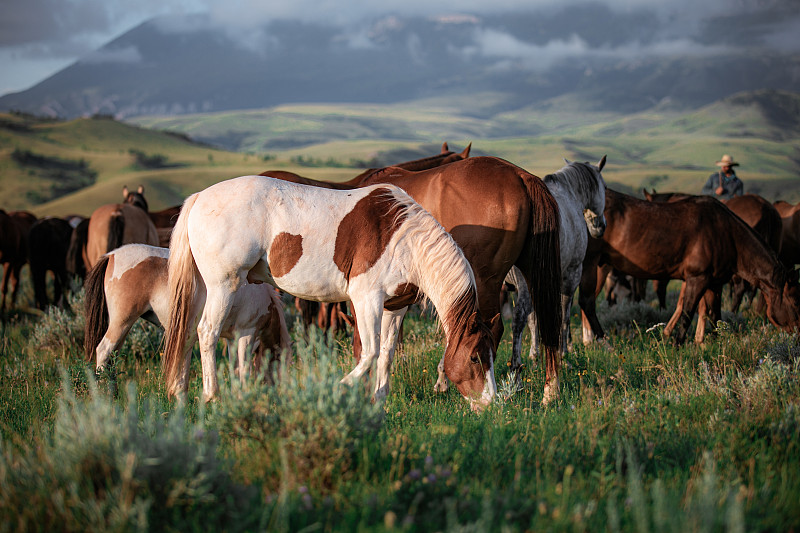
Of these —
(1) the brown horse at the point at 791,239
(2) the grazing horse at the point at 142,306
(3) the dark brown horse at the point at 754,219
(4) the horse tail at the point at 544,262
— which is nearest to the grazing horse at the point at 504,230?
(4) the horse tail at the point at 544,262

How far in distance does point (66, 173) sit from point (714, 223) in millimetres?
71447

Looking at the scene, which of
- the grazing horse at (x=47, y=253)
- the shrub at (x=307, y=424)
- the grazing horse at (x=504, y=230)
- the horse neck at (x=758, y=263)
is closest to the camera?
the shrub at (x=307, y=424)

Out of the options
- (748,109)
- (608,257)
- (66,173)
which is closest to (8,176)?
(66,173)

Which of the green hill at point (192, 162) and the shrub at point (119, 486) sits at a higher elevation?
the green hill at point (192, 162)

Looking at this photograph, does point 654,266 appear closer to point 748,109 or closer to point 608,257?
point 608,257

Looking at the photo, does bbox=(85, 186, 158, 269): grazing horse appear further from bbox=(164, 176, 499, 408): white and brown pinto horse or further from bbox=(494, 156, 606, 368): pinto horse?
bbox=(494, 156, 606, 368): pinto horse

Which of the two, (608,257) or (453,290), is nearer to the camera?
(453,290)

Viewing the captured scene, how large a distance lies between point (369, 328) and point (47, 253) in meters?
11.0

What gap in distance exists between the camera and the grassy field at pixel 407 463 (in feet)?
8.31

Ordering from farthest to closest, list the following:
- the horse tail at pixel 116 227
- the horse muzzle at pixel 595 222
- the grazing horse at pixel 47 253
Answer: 1. the grazing horse at pixel 47 253
2. the horse tail at pixel 116 227
3. the horse muzzle at pixel 595 222

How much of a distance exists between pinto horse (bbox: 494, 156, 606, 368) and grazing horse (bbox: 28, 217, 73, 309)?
9.93 m

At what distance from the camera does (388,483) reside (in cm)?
297

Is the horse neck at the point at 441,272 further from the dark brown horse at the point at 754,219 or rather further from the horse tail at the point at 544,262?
the dark brown horse at the point at 754,219

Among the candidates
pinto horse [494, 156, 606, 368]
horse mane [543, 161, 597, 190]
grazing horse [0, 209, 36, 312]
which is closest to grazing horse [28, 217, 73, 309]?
grazing horse [0, 209, 36, 312]
